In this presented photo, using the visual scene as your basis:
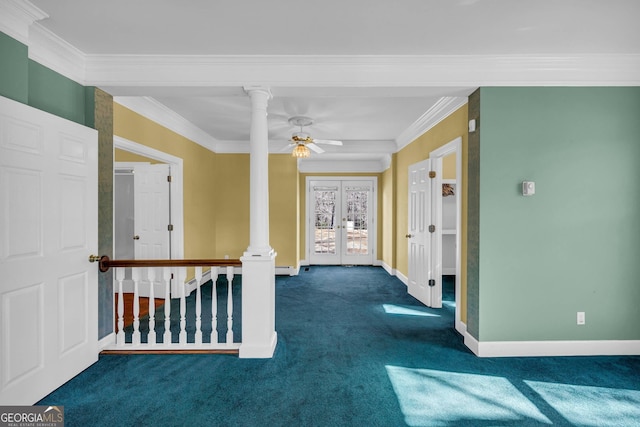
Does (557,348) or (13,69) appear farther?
(557,348)

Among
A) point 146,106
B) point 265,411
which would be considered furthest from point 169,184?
point 265,411

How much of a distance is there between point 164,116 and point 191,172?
1.13 meters

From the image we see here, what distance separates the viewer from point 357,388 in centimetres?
246

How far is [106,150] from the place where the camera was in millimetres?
3094

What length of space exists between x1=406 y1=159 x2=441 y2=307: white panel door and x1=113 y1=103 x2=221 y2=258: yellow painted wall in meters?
Result: 3.42

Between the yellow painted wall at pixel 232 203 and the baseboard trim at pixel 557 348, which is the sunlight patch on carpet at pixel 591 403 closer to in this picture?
the baseboard trim at pixel 557 348

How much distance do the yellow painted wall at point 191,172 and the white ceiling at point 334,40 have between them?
632 millimetres

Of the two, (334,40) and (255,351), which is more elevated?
(334,40)

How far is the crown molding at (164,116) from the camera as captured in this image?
144 inches

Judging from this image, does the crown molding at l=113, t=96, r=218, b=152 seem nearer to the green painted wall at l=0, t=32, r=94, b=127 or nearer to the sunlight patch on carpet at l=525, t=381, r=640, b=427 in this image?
the green painted wall at l=0, t=32, r=94, b=127

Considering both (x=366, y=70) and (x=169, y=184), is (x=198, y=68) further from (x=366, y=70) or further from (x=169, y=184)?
(x=169, y=184)

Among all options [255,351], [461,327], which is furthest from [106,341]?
[461,327]

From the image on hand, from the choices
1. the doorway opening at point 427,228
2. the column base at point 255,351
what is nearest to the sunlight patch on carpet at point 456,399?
the column base at point 255,351

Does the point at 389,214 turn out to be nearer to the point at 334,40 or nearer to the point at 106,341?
the point at 334,40
